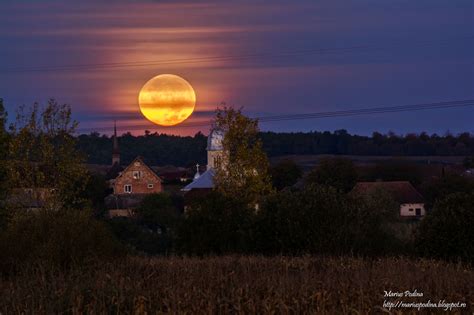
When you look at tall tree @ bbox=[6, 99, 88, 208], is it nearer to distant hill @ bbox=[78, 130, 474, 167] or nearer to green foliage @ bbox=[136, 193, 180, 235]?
green foliage @ bbox=[136, 193, 180, 235]

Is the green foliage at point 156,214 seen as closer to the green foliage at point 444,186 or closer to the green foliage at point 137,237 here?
the green foliage at point 137,237

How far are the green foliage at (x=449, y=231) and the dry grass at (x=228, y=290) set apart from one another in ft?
34.6

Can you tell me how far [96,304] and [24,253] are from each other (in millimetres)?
9116

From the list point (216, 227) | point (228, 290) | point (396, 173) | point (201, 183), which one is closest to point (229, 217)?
point (216, 227)

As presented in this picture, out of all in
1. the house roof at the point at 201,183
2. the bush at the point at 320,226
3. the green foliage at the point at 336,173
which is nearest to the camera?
the bush at the point at 320,226

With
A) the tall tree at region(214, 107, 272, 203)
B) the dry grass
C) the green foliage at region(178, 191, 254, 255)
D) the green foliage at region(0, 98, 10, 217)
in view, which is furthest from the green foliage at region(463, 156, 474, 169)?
the dry grass

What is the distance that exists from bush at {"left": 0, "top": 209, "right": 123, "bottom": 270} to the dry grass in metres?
3.67

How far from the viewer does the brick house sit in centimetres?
13462

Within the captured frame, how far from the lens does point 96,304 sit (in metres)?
13.3

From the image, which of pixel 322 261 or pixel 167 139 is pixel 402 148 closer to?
pixel 167 139

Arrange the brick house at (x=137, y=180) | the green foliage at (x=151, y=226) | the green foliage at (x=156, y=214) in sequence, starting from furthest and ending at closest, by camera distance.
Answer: the brick house at (x=137, y=180)
the green foliage at (x=156, y=214)
the green foliage at (x=151, y=226)

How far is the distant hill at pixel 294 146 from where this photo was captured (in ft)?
519

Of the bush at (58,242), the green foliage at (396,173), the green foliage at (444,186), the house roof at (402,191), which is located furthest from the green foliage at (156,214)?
the bush at (58,242)

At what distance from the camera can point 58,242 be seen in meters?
21.6
